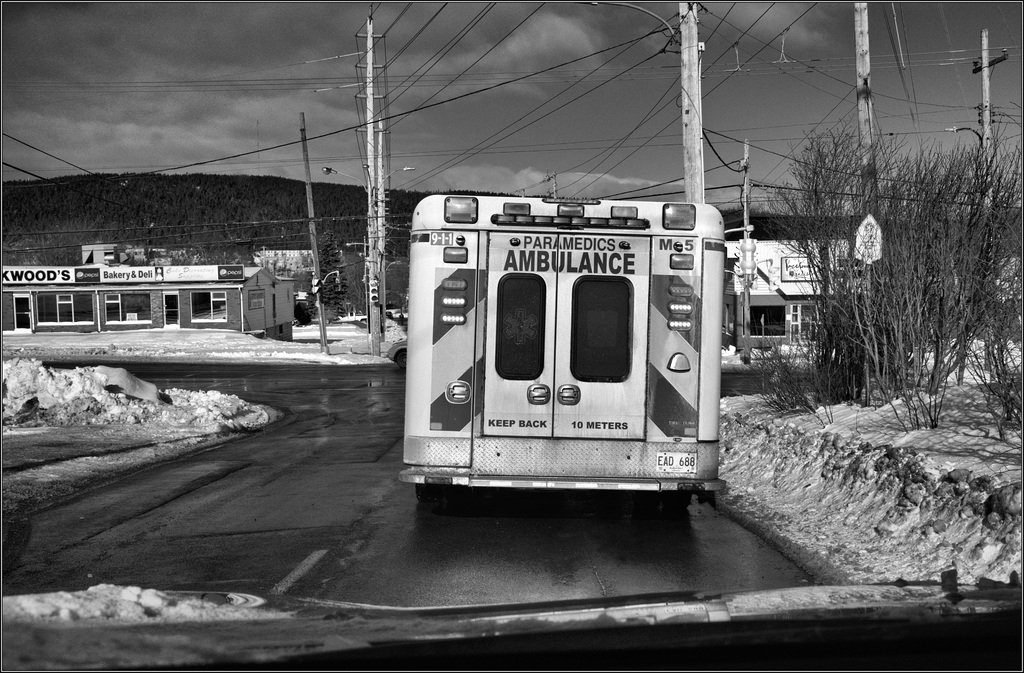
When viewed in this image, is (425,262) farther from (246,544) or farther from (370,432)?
(370,432)

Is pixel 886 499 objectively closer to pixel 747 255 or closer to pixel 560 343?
pixel 560 343

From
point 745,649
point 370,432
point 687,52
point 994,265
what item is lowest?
point 370,432

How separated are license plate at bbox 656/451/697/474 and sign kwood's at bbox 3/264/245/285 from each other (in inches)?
1961

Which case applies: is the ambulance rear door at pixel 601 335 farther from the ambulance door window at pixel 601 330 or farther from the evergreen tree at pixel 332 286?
the evergreen tree at pixel 332 286

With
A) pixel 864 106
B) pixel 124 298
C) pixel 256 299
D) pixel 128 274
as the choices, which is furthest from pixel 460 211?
pixel 256 299

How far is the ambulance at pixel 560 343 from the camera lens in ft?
25.4

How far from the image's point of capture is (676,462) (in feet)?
25.4

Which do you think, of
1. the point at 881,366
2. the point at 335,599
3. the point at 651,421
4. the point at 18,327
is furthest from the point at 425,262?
the point at 18,327

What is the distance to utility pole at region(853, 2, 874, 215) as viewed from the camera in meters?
11.5

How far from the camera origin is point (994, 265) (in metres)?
8.90

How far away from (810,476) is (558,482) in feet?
10.8

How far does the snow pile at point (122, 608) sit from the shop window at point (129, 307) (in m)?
54.2

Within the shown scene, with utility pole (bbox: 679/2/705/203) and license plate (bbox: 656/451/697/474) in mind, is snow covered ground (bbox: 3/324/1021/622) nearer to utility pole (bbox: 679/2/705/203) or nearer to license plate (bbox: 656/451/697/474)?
license plate (bbox: 656/451/697/474)

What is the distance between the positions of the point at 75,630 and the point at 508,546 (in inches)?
170
